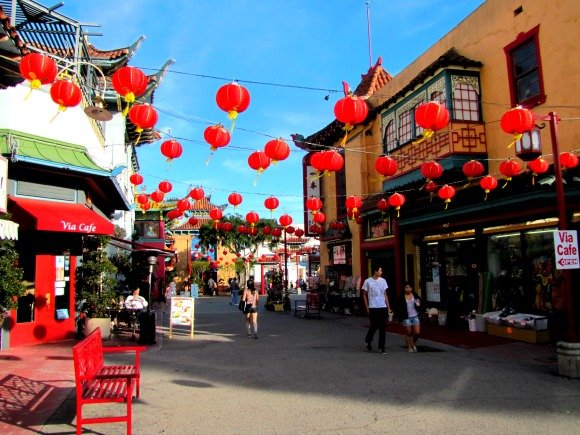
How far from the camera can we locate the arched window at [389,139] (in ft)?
56.3

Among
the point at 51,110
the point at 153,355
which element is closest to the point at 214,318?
the point at 153,355

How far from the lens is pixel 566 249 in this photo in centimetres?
836

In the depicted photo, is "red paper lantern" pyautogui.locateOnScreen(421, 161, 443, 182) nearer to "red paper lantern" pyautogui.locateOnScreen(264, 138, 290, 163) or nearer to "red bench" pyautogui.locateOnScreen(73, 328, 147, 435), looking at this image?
"red paper lantern" pyautogui.locateOnScreen(264, 138, 290, 163)

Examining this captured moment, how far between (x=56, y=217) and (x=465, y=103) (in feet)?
37.4

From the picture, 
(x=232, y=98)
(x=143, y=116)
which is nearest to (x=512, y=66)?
(x=232, y=98)

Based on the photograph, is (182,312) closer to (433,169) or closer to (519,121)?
(433,169)

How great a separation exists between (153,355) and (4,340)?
382 centimetres

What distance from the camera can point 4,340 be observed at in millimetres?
11477

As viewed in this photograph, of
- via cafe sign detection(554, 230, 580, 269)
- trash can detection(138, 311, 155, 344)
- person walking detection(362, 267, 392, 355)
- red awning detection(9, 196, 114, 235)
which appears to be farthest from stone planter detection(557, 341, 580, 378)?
red awning detection(9, 196, 114, 235)

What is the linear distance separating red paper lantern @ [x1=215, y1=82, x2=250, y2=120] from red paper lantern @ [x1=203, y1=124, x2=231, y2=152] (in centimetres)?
Result: 121

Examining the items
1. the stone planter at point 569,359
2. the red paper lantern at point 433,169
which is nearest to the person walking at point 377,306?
the red paper lantern at point 433,169

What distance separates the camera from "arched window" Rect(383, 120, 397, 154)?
56.3 ft

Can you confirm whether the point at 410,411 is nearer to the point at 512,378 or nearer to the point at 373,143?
the point at 512,378

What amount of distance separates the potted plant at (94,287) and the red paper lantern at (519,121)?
35.3ft
